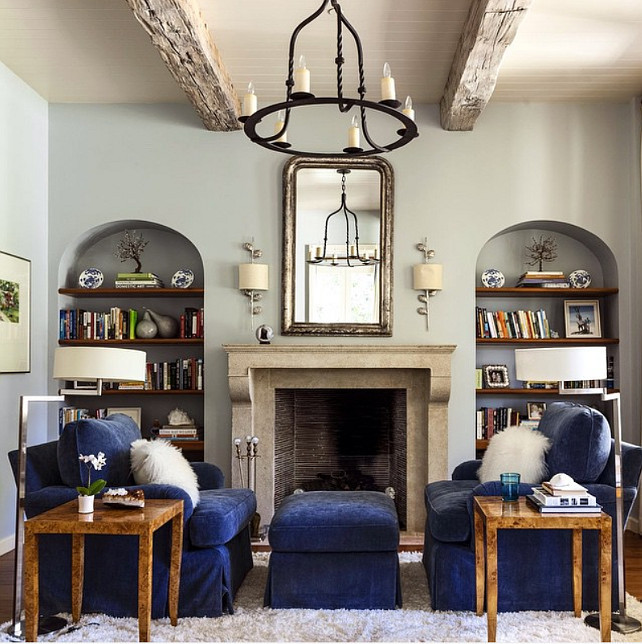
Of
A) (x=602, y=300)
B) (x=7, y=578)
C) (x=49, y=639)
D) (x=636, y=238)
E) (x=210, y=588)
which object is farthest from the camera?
(x=602, y=300)

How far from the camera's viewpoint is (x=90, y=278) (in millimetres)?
5797

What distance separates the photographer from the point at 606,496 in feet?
11.6

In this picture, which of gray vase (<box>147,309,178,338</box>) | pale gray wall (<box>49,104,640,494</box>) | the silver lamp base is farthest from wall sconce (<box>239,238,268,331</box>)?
the silver lamp base

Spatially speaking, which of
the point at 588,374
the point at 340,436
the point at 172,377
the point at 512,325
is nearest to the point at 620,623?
the point at 588,374

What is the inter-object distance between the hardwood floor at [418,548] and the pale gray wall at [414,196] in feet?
3.40

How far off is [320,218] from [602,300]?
228 cm

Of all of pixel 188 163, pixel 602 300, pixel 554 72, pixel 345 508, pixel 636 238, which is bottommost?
pixel 345 508

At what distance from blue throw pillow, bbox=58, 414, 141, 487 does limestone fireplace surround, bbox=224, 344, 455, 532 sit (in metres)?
1.68

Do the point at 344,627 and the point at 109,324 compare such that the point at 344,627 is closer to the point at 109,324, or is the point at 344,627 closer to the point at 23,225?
the point at 109,324

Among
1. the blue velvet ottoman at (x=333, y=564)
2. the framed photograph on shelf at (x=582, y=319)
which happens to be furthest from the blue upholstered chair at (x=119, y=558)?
the framed photograph on shelf at (x=582, y=319)

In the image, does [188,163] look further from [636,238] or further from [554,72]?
[636,238]

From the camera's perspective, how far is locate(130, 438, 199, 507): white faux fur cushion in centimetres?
359

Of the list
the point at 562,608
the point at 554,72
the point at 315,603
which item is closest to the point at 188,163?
the point at 554,72

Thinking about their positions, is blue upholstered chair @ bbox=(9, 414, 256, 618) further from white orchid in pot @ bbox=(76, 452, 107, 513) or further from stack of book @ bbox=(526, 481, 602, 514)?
stack of book @ bbox=(526, 481, 602, 514)
